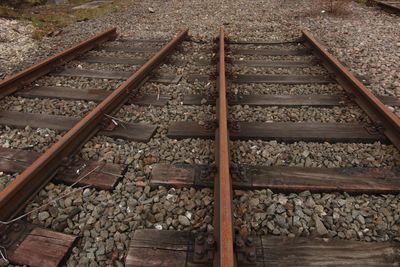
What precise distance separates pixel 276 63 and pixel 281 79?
84cm

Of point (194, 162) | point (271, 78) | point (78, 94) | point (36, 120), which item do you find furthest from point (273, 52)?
point (36, 120)

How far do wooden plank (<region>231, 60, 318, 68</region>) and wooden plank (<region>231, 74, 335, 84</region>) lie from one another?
0.55 m

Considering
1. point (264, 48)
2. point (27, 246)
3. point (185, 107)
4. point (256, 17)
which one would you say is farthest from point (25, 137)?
point (256, 17)

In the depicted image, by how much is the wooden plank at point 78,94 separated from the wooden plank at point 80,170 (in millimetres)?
1425

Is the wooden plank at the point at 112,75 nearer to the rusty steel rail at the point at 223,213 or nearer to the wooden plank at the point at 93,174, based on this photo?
the rusty steel rail at the point at 223,213

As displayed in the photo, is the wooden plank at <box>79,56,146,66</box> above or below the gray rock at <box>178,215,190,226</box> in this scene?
above

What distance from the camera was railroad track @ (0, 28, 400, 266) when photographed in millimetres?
2205

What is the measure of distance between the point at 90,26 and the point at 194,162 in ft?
23.4

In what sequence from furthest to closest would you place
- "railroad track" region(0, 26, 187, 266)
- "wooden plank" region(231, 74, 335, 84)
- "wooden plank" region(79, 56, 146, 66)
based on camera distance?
"wooden plank" region(79, 56, 146, 66), "wooden plank" region(231, 74, 335, 84), "railroad track" region(0, 26, 187, 266)

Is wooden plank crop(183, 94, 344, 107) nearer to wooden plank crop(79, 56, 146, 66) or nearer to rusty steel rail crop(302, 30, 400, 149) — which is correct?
rusty steel rail crop(302, 30, 400, 149)

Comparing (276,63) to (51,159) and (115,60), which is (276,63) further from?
(51,159)

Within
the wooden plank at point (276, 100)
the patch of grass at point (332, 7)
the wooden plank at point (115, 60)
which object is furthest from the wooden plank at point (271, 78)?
the patch of grass at point (332, 7)

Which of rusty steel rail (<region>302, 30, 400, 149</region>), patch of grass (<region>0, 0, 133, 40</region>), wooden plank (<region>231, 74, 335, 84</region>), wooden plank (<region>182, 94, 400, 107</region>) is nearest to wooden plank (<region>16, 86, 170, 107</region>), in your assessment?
wooden plank (<region>182, 94, 400, 107</region>)

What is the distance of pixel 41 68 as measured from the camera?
17.1ft
